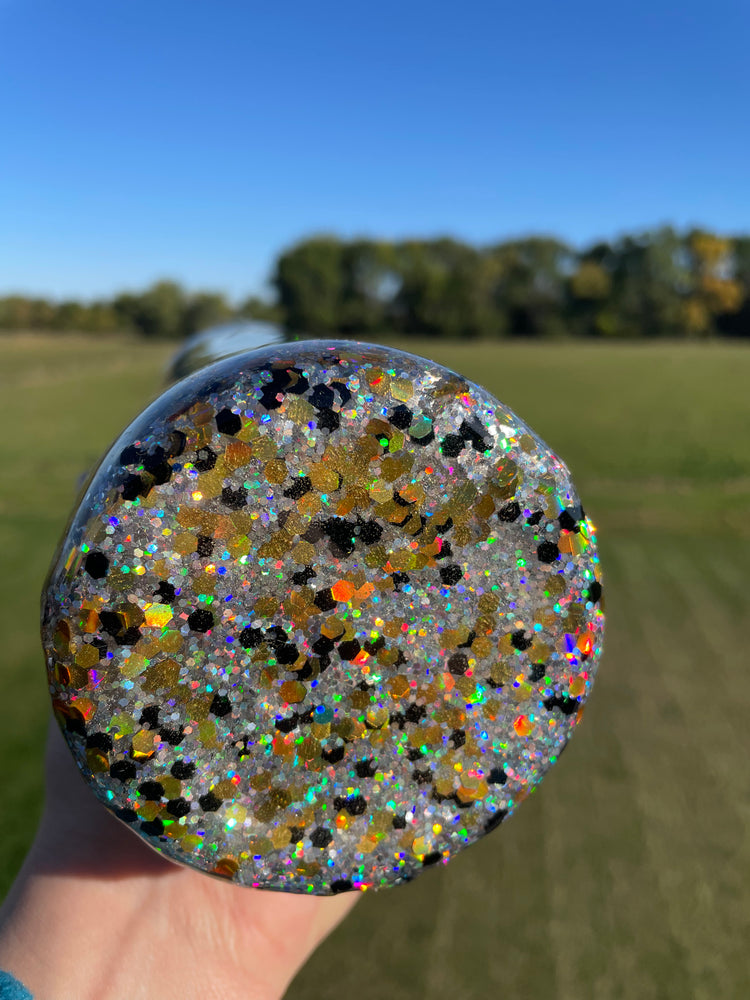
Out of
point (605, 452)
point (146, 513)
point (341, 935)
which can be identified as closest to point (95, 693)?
point (146, 513)

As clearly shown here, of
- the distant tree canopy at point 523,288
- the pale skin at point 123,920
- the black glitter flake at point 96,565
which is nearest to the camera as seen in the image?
the black glitter flake at point 96,565

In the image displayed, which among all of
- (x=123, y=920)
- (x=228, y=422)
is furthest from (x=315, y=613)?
(x=123, y=920)

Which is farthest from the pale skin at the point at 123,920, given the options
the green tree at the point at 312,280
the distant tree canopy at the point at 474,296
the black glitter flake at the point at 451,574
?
the green tree at the point at 312,280

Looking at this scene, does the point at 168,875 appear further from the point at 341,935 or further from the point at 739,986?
the point at 739,986

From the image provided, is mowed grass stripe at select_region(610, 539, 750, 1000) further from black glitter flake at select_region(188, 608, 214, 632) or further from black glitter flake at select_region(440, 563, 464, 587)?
black glitter flake at select_region(188, 608, 214, 632)

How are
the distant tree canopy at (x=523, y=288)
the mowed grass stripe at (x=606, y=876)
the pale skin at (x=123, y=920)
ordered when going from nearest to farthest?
the pale skin at (x=123, y=920) → the mowed grass stripe at (x=606, y=876) → the distant tree canopy at (x=523, y=288)

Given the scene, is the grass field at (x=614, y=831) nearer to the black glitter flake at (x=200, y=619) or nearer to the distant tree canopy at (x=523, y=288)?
the black glitter flake at (x=200, y=619)

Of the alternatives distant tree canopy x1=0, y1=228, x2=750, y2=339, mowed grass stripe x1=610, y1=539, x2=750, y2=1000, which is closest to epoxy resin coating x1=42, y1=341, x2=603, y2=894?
mowed grass stripe x1=610, y1=539, x2=750, y2=1000

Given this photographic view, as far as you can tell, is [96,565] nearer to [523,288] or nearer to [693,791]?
[693,791]
